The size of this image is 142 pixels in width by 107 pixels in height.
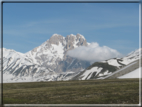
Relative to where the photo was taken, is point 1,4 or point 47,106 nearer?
point 1,4

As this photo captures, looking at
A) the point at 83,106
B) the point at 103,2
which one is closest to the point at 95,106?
the point at 83,106

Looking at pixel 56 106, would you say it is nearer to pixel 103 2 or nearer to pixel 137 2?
pixel 103 2

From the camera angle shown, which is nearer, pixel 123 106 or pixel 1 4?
pixel 1 4

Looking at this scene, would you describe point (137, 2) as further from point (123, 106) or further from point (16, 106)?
point (16, 106)

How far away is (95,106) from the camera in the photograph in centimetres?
3219

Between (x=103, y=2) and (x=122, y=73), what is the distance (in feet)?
589

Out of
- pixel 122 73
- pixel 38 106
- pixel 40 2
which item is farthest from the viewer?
pixel 122 73

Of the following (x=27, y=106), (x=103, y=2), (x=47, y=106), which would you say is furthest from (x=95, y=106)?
(x=103, y=2)

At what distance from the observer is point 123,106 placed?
107 feet

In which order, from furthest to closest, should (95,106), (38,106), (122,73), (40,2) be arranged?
1. (122,73)
2. (38,106)
3. (95,106)
4. (40,2)

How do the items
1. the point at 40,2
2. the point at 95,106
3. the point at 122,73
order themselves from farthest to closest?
the point at 122,73 < the point at 95,106 < the point at 40,2

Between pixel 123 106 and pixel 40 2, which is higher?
pixel 40 2

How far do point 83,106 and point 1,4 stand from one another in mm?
19783

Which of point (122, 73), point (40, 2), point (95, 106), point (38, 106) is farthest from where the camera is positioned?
point (122, 73)
